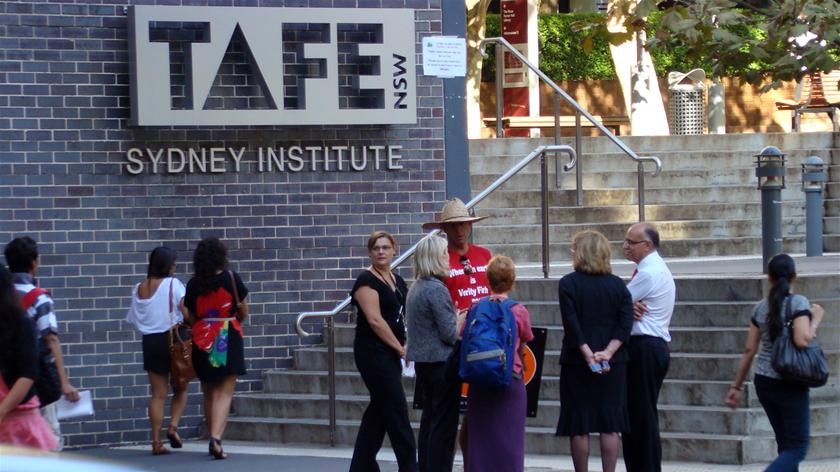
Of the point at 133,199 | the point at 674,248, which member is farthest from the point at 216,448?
the point at 674,248

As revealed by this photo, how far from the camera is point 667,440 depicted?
10320mm

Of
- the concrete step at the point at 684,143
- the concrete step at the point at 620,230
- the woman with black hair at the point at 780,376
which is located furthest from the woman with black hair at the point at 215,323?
the concrete step at the point at 684,143

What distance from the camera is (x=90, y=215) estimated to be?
11.8m

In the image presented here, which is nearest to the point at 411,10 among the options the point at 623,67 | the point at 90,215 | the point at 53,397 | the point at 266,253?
the point at 266,253

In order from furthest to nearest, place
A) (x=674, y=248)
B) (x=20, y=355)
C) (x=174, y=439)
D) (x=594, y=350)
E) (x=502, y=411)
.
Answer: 1. (x=674, y=248)
2. (x=174, y=439)
3. (x=594, y=350)
4. (x=502, y=411)
5. (x=20, y=355)

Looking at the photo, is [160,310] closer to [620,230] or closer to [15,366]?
[15,366]

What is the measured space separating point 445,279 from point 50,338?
Result: 7.65 ft

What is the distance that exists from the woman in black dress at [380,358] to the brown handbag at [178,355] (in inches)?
86.4

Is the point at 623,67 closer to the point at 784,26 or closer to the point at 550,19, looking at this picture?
the point at 550,19

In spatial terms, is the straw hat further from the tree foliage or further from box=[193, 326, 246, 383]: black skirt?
box=[193, 326, 246, 383]: black skirt

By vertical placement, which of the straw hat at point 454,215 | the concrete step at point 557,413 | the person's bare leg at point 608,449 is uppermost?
the straw hat at point 454,215

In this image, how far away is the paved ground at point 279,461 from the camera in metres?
10.1

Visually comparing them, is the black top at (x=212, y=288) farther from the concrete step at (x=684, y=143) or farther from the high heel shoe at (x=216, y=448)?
the concrete step at (x=684, y=143)

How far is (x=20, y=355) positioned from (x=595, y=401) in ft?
11.5
